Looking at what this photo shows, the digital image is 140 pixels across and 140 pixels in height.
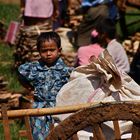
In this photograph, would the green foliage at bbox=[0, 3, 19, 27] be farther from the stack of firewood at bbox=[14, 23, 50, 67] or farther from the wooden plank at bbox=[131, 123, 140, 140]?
the wooden plank at bbox=[131, 123, 140, 140]

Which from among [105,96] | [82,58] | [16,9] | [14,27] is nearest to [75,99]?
[105,96]

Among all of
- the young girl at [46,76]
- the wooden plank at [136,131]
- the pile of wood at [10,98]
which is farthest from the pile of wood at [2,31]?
the wooden plank at [136,131]

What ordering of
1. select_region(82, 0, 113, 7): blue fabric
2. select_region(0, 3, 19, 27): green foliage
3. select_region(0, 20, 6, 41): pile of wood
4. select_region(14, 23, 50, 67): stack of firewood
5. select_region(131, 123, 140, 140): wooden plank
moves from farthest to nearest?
select_region(0, 3, 19, 27): green foliage, select_region(0, 20, 6, 41): pile of wood, select_region(82, 0, 113, 7): blue fabric, select_region(14, 23, 50, 67): stack of firewood, select_region(131, 123, 140, 140): wooden plank

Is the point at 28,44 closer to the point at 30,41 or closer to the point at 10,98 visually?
the point at 30,41

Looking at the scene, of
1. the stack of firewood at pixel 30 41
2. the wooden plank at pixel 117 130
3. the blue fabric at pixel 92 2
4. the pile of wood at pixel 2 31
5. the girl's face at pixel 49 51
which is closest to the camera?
the wooden plank at pixel 117 130

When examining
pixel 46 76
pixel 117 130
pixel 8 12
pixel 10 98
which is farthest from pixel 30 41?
pixel 8 12

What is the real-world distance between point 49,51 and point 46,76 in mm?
183

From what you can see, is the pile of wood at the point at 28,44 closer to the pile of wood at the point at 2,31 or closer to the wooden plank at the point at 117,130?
the pile of wood at the point at 2,31

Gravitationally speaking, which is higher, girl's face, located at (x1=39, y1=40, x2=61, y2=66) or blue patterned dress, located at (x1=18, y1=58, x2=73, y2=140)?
girl's face, located at (x1=39, y1=40, x2=61, y2=66)

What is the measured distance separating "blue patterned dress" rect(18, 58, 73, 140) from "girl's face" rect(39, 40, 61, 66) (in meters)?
0.05

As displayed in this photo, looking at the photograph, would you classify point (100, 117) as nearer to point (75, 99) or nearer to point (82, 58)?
point (75, 99)

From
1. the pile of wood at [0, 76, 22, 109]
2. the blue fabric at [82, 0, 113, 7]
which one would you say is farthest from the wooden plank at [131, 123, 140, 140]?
the blue fabric at [82, 0, 113, 7]

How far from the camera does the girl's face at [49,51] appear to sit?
4566mm

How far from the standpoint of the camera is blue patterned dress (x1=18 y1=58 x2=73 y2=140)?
4582mm
